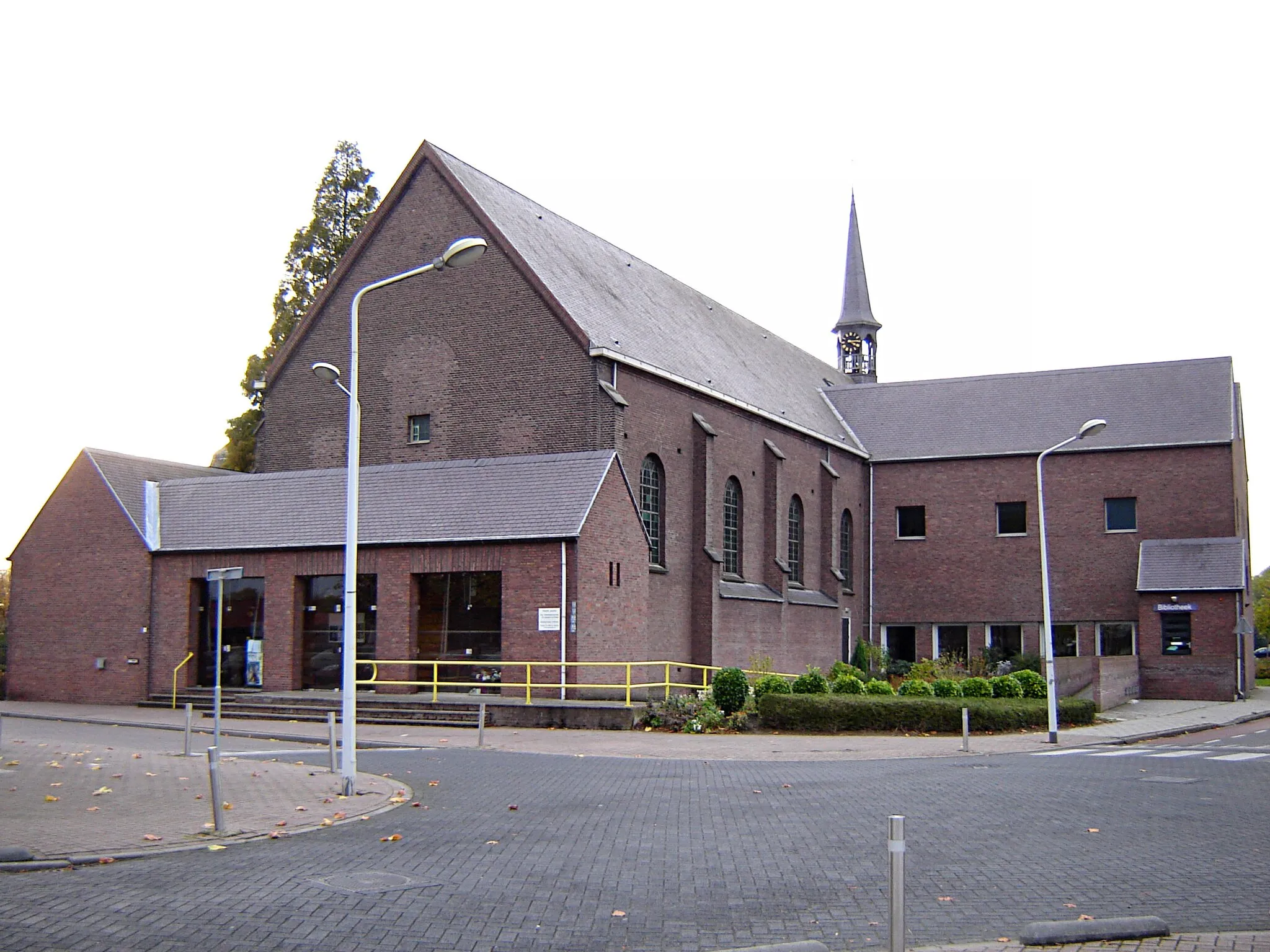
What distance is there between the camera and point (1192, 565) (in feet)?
138

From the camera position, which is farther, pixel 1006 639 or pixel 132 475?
pixel 1006 639

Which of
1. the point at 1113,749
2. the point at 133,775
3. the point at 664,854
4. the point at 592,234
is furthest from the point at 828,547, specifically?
the point at 664,854

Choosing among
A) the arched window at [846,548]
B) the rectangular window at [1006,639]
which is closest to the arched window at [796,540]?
the arched window at [846,548]

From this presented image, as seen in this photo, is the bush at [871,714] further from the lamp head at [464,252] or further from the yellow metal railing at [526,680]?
the lamp head at [464,252]

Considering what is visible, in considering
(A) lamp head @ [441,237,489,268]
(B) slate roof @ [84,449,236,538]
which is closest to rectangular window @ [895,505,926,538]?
(B) slate roof @ [84,449,236,538]

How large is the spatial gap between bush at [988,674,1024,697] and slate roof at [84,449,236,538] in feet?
69.4

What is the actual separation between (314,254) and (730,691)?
3092cm

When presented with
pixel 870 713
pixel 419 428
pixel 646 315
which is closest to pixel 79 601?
pixel 419 428

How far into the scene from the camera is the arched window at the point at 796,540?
142 feet

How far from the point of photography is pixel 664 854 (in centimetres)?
1089

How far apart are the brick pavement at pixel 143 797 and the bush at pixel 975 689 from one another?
15659mm

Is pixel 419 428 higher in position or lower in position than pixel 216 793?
higher

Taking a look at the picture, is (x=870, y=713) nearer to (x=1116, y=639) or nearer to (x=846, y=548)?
(x=846, y=548)

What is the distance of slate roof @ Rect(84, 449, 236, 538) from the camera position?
1302 inches
